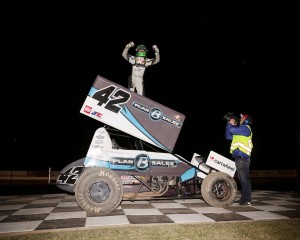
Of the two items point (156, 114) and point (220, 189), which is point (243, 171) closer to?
point (220, 189)

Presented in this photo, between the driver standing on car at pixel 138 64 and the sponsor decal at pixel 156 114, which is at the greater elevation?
the driver standing on car at pixel 138 64

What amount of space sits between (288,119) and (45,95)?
96.1 feet

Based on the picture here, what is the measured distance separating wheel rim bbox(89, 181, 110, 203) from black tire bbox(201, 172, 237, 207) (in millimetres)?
2012

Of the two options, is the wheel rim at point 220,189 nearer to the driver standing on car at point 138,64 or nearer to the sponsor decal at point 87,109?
the sponsor decal at point 87,109

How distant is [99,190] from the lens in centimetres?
474

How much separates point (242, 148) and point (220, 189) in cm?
115

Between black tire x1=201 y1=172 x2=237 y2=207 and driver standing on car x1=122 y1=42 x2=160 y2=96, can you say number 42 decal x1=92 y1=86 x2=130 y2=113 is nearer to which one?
driver standing on car x1=122 y1=42 x2=160 y2=96

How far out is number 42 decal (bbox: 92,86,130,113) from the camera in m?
5.09

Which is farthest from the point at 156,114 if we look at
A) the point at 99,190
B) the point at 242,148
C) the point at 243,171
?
the point at 243,171

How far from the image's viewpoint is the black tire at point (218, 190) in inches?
210

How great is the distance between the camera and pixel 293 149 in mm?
27062

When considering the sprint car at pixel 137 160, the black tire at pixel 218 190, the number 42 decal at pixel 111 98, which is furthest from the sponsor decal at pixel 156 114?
the black tire at pixel 218 190

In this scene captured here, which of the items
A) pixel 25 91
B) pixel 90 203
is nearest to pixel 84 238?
pixel 90 203

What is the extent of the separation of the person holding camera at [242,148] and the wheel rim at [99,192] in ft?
10.1
